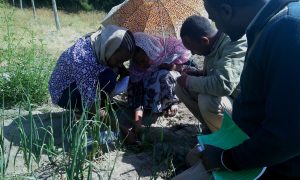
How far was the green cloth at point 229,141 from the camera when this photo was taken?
1775 millimetres

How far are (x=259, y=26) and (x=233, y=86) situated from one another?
4.85 ft

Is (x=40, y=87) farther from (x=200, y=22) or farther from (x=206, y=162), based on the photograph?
(x=206, y=162)

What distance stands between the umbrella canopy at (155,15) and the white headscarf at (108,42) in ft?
1.54

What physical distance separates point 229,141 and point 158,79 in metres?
2.12

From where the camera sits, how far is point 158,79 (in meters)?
3.94

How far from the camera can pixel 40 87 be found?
4.32 m

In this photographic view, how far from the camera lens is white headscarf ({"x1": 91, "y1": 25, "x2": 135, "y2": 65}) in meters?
3.44

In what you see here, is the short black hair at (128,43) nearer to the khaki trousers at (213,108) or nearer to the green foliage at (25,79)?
the khaki trousers at (213,108)

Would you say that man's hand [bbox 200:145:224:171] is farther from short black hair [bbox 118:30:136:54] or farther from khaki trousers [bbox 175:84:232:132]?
short black hair [bbox 118:30:136:54]

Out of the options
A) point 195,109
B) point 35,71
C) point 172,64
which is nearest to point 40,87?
point 35,71

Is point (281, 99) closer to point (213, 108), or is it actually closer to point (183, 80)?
point (213, 108)

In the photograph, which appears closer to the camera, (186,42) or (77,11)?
(186,42)

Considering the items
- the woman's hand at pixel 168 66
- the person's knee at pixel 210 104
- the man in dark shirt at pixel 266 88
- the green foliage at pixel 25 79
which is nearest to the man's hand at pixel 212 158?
the man in dark shirt at pixel 266 88

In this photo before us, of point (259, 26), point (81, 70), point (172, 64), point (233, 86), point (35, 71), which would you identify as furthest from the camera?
point (35, 71)
